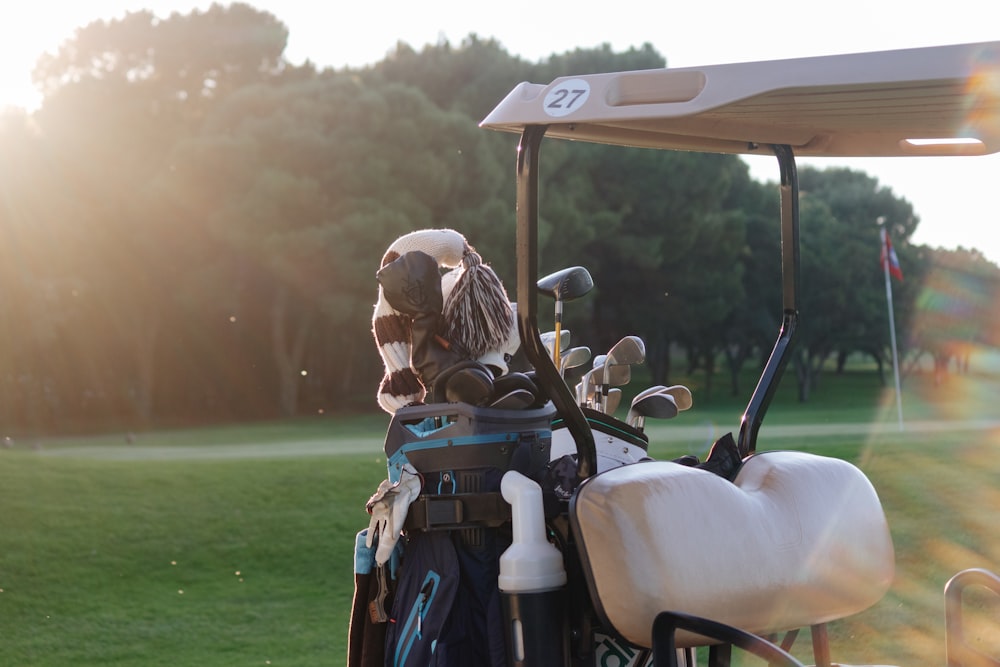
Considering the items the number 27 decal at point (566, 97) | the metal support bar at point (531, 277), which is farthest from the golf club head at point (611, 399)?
the number 27 decal at point (566, 97)

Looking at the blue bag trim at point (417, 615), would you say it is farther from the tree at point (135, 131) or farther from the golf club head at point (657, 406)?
the tree at point (135, 131)

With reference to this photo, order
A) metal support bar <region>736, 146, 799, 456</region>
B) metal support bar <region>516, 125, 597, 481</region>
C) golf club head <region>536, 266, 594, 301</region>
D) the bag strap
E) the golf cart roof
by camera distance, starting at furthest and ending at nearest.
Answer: golf club head <region>536, 266, 594, 301</region> < metal support bar <region>736, 146, 799, 456</region> < the bag strap < metal support bar <region>516, 125, 597, 481</region> < the golf cart roof

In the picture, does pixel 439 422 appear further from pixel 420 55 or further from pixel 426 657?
pixel 420 55

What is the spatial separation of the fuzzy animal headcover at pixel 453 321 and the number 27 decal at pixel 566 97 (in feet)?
1.90

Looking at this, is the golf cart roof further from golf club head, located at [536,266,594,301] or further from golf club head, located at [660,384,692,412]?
golf club head, located at [660,384,692,412]

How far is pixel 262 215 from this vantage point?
977 inches

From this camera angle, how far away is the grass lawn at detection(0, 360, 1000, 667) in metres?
5.79

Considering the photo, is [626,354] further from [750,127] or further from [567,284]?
[750,127]

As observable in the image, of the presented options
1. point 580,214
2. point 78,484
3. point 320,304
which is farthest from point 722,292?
point 78,484

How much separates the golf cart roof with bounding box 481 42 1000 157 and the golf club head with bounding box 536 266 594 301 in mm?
308

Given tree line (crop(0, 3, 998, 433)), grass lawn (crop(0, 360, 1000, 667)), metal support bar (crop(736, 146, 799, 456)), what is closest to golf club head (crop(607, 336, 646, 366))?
metal support bar (crop(736, 146, 799, 456))

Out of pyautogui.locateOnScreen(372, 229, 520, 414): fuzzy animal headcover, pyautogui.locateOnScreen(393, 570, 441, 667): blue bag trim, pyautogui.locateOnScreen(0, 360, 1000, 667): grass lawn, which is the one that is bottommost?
pyautogui.locateOnScreen(0, 360, 1000, 667): grass lawn

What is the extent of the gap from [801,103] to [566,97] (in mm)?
378

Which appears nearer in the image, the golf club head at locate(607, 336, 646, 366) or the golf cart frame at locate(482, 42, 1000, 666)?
the golf cart frame at locate(482, 42, 1000, 666)
